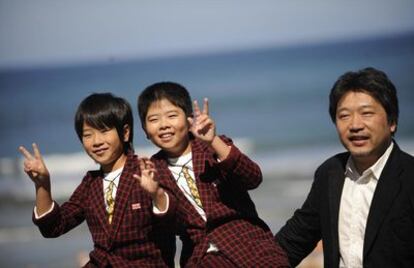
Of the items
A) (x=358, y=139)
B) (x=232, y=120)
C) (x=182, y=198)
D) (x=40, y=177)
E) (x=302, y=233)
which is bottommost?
(x=302, y=233)

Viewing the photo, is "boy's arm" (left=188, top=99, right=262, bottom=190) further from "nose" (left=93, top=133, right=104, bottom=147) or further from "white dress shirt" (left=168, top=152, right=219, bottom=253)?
"nose" (left=93, top=133, right=104, bottom=147)

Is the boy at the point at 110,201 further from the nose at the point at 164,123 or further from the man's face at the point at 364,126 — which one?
the man's face at the point at 364,126

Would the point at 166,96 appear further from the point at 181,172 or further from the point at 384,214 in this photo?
the point at 384,214

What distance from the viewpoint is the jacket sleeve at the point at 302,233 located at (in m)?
4.39

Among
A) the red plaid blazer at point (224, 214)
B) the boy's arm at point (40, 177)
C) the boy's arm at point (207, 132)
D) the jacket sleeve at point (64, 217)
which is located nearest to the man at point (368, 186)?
the red plaid blazer at point (224, 214)

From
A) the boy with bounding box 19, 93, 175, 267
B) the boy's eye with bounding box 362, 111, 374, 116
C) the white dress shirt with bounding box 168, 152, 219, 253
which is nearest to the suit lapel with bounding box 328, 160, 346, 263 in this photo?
the boy's eye with bounding box 362, 111, 374, 116

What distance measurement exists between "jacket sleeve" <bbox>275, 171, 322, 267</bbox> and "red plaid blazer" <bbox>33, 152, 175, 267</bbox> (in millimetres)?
634

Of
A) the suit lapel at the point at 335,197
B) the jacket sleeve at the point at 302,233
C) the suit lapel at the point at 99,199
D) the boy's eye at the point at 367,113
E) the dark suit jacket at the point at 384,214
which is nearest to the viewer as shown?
the dark suit jacket at the point at 384,214

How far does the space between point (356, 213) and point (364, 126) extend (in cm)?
44

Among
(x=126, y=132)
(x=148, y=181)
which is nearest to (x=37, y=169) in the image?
(x=126, y=132)

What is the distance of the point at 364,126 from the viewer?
400cm

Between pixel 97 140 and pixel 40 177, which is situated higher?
pixel 97 140

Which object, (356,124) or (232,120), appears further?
(232,120)

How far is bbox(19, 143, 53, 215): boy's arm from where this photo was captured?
14.6 ft
